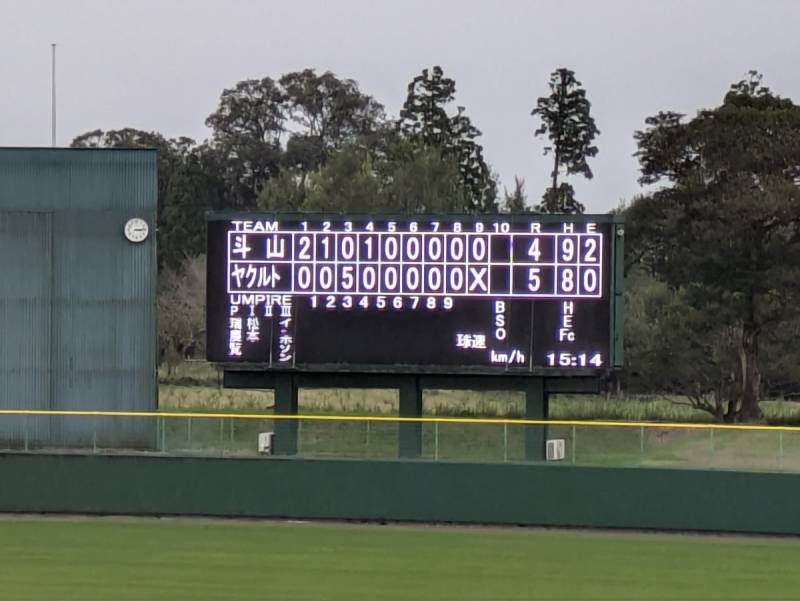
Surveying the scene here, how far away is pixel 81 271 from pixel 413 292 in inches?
185

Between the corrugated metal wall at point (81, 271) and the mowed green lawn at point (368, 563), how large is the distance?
7.41ft

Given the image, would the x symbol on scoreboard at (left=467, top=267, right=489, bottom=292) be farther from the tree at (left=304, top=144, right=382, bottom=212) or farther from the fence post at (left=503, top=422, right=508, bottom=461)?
the tree at (left=304, top=144, right=382, bottom=212)

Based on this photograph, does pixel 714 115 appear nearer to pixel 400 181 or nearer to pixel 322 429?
pixel 400 181

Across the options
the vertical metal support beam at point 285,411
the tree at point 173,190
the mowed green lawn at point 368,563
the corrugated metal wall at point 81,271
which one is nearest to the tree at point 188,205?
the tree at point 173,190

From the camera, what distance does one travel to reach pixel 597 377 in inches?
719

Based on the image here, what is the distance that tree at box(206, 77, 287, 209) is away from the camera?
6856cm

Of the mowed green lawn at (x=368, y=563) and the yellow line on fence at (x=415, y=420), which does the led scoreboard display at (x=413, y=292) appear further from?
the mowed green lawn at (x=368, y=563)

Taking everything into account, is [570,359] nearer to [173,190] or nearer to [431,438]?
[431,438]

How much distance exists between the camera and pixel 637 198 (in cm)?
4431

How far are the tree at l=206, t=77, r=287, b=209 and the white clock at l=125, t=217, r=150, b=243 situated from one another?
48441 millimetres

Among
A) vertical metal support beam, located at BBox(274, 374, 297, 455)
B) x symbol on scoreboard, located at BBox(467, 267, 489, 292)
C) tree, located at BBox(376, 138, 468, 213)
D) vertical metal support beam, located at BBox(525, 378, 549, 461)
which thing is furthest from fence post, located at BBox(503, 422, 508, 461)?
tree, located at BBox(376, 138, 468, 213)

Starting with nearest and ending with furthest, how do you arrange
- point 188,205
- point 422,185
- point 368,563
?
point 368,563
point 422,185
point 188,205

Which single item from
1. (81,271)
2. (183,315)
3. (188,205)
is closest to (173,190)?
(188,205)

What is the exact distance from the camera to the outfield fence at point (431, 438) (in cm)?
1759
